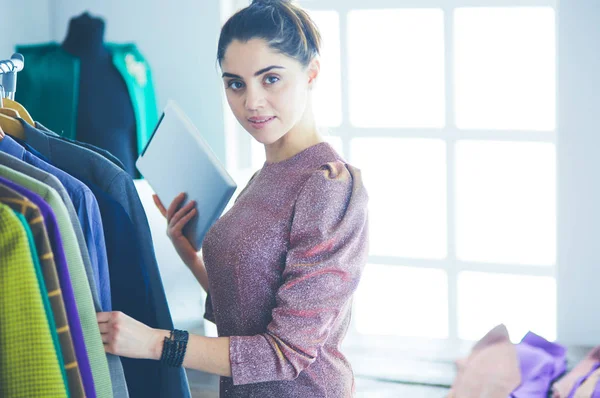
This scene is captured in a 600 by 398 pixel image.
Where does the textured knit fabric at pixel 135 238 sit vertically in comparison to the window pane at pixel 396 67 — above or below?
below

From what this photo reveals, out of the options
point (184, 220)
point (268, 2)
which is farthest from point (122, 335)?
point (268, 2)

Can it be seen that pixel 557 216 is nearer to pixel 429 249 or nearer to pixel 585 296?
pixel 585 296

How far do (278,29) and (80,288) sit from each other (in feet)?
1.71

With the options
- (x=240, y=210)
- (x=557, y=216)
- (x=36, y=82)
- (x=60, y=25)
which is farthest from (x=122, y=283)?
(x=60, y=25)

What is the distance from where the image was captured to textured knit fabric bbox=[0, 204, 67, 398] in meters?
0.78

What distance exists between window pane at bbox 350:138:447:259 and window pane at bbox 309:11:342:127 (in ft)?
0.44

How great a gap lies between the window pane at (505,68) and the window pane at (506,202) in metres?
0.09

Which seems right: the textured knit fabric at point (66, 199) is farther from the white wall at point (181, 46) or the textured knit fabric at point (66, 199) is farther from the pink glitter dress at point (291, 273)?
the white wall at point (181, 46)

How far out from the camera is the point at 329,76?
8.58ft

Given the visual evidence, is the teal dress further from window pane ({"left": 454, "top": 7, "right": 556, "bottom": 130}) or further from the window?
window pane ({"left": 454, "top": 7, "right": 556, "bottom": 130})

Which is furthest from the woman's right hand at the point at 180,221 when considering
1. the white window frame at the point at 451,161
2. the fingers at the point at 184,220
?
the white window frame at the point at 451,161

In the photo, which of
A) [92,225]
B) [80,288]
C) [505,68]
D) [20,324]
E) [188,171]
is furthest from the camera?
[505,68]

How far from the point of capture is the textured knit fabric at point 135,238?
4.00 feet

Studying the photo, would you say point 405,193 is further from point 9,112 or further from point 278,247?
point 9,112
